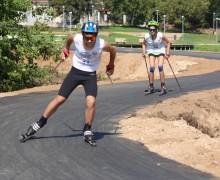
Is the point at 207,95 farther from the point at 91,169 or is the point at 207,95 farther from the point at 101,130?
Answer: the point at 91,169

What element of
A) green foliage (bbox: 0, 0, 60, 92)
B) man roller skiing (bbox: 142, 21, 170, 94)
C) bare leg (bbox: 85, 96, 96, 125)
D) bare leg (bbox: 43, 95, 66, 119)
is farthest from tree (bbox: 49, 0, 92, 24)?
bare leg (bbox: 85, 96, 96, 125)

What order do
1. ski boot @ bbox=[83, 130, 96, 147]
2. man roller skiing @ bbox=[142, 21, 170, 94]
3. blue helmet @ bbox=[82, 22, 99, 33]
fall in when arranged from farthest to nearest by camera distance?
man roller skiing @ bbox=[142, 21, 170, 94] → ski boot @ bbox=[83, 130, 96, 147] → blue helmet @ bbox=[82, 22, 99, 33]

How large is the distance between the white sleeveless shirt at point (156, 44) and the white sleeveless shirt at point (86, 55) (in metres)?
6.66

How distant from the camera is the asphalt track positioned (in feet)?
22.1

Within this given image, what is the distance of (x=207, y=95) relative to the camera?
1534cm

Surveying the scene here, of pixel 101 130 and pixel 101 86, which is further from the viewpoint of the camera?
pixel 101 86

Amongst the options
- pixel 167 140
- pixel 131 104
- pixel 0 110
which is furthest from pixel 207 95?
pixel 167 140

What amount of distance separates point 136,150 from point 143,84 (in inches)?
410

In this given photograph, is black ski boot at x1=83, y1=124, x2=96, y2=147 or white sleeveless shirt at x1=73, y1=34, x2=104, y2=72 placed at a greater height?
white sleeveless shirt at x1=73, y1=34, x2=104, y2=72

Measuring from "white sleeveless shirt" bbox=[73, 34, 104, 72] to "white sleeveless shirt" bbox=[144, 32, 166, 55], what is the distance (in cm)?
666

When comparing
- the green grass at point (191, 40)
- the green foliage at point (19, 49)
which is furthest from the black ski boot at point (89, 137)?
the green grass at point (191, 40)

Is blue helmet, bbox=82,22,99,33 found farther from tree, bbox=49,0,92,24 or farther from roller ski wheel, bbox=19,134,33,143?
tree, bbox=49,0,92,24

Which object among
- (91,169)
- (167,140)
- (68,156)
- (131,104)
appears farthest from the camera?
(131,104)

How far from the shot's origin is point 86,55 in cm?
841
